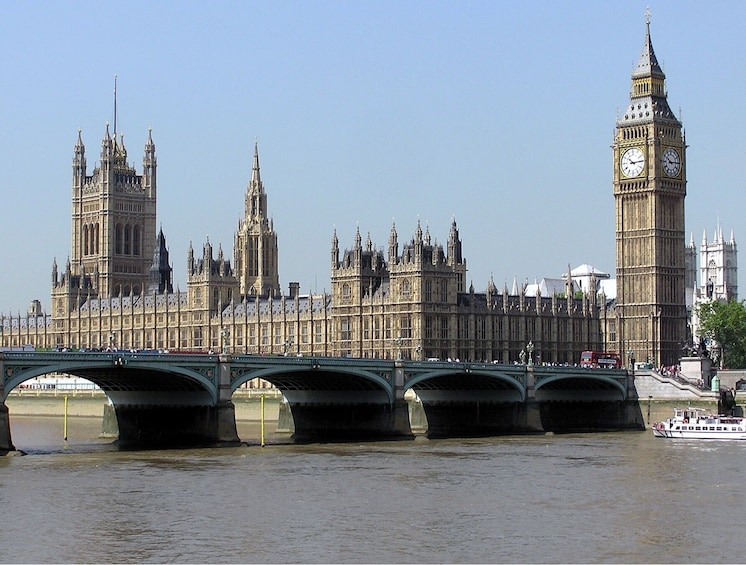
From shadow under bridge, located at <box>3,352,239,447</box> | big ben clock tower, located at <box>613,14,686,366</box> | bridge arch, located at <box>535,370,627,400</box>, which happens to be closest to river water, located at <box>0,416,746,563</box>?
shadow under bridge, located at <box>3,352,239,447</box>

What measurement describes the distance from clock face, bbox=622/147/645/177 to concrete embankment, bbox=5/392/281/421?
42545 mm

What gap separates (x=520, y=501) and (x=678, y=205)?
91.8m

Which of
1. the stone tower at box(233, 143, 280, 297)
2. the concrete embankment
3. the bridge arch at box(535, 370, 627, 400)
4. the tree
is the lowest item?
the concrete embankment

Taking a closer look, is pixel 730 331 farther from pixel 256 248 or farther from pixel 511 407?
pixel 256 248

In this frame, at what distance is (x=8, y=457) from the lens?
7806 centimetres

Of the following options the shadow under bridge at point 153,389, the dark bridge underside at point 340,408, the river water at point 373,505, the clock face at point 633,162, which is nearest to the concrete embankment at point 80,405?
the dark bridge underside at point 340,408

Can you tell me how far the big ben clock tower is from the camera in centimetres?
14788

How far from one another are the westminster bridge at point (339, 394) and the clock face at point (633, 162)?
118ft

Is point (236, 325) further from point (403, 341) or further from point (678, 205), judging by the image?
point (678, 205)

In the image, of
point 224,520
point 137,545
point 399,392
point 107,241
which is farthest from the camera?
point 107,241

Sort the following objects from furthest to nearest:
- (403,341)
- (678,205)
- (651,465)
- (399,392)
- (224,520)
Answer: (678,205)
(403,341)
(399,392)
(651,465)
(224,520)

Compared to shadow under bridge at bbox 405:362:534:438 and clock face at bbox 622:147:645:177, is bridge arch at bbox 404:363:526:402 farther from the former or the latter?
clock face at bbox 622:147:645:177

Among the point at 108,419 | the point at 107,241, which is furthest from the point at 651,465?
the point at 107,241

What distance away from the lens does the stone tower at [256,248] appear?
174 meters
